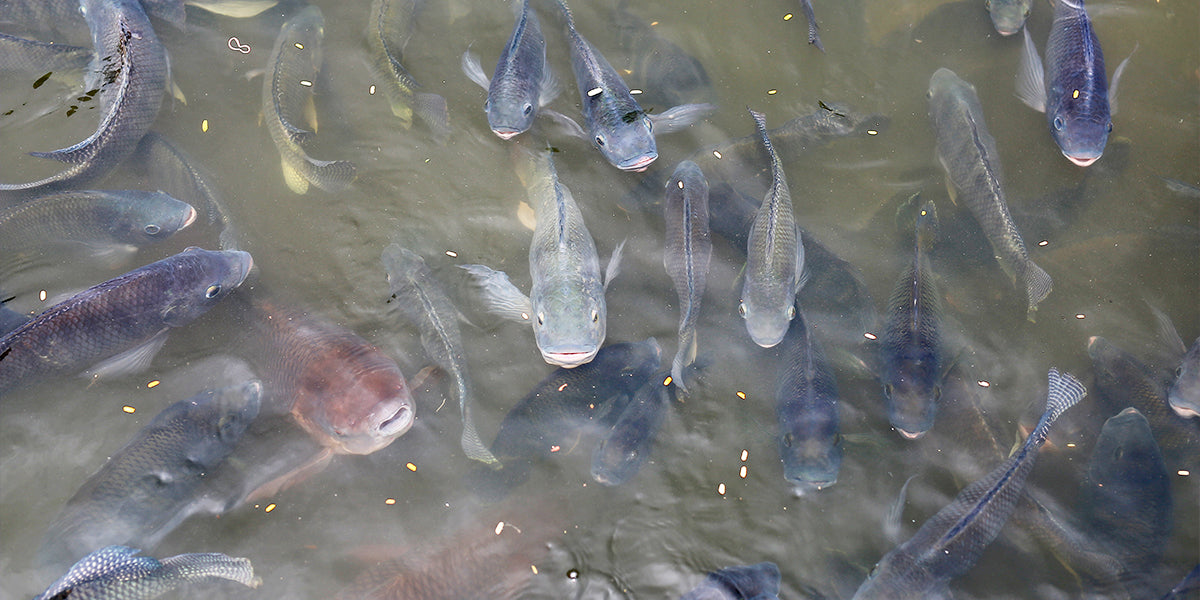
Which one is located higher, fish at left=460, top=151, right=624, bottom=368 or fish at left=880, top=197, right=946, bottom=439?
fish at left=460, top=151, right=624, bottom=368

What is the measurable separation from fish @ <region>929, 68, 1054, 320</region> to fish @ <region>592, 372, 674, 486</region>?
8.71ft

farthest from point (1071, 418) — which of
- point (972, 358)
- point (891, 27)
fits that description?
point (891, 27)

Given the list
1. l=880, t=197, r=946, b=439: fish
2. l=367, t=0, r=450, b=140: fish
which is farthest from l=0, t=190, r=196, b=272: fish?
l=880, t=197, r=946, b=439: fish

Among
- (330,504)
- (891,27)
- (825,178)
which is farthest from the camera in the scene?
(891,27)

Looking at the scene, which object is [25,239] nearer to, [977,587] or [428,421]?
[428,421]

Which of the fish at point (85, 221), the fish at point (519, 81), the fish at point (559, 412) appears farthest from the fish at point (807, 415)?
the fish at point (85, 221)

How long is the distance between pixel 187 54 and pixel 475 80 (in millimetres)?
2448

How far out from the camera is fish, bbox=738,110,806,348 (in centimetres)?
431

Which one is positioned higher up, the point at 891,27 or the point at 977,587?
the point at 891,27

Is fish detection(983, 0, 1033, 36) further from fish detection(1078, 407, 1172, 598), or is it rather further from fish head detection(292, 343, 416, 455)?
fish head detection(292, 343, 416, 455)

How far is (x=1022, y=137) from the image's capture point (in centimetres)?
542

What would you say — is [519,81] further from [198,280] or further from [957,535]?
[957,535]

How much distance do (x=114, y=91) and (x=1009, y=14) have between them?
23.2ft

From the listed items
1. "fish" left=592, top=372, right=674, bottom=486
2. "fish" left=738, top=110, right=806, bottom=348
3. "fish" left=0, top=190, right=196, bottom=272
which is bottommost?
"fish" left=592, top=372, right=674, bottom=486
